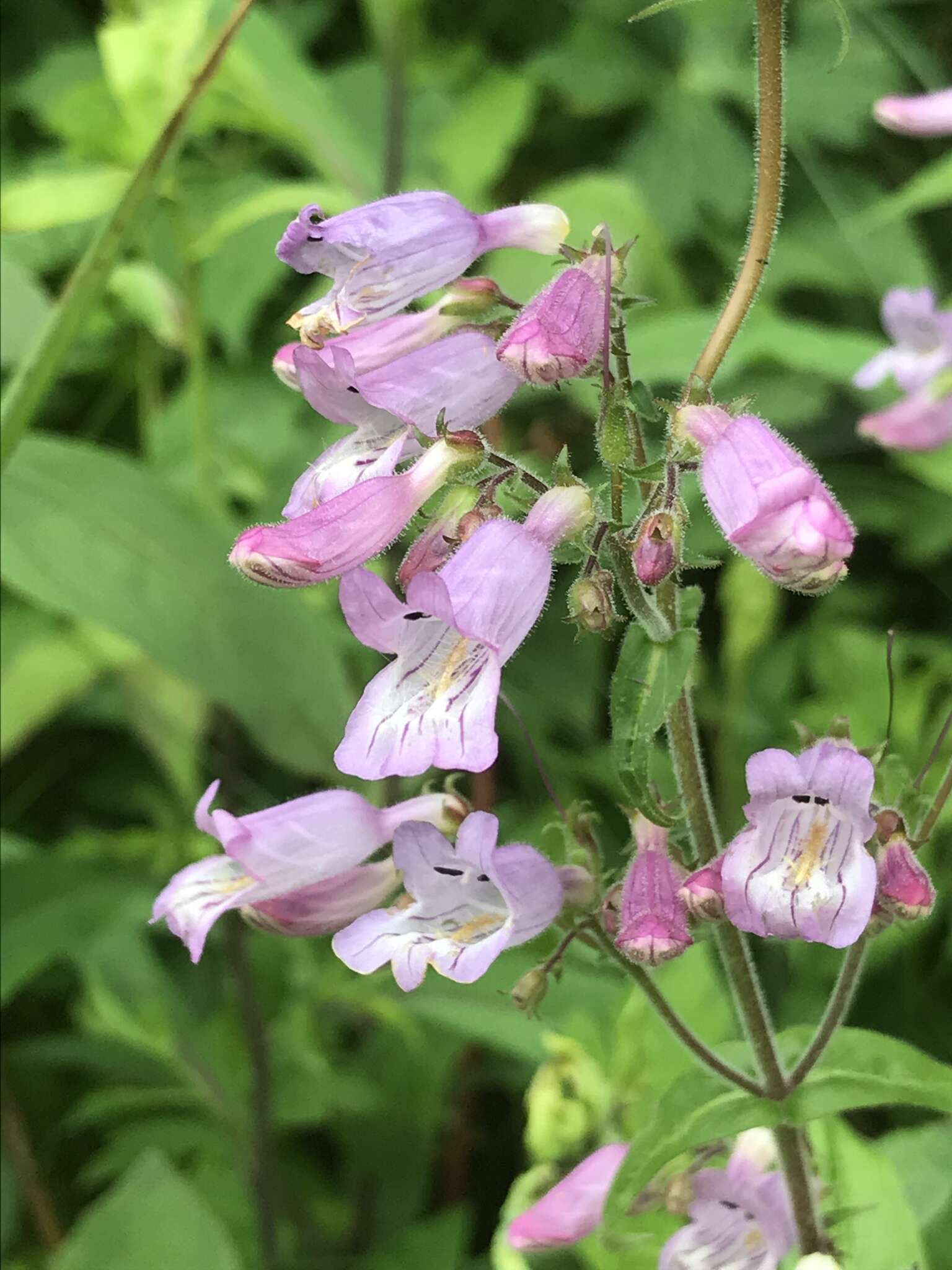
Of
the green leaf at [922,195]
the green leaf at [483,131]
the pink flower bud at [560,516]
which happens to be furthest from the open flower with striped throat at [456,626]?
the green leaf at [483,131]

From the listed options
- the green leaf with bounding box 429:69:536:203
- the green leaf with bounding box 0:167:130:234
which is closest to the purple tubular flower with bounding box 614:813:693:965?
the green leaf with bounding box 0:167:130:234

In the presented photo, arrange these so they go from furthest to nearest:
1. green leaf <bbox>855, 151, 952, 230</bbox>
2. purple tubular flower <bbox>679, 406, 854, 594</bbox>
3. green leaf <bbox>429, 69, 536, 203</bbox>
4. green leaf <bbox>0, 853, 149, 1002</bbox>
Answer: green leaf <bbox>429, 69, 536, 203</bbox> → green leaf <bbox>855, 151, 952, 230</bbox> → green leaf <bbox>0, 853, 149, 1002</bbox> → purple tubular flower <bbox>679, 406, 854, 594</bbox>

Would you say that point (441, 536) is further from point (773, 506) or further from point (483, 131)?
point (483, 131)

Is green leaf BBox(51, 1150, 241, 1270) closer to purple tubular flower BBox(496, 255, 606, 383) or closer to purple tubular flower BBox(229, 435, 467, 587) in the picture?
purple tubular flower BBox(229, 435, 467, 587)

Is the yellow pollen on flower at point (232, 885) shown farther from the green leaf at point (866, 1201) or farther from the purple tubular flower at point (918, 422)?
the purple tubular flower at point (918, 422)

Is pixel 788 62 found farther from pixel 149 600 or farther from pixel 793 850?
pixel 793 850

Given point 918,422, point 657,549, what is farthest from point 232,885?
point 918,422
